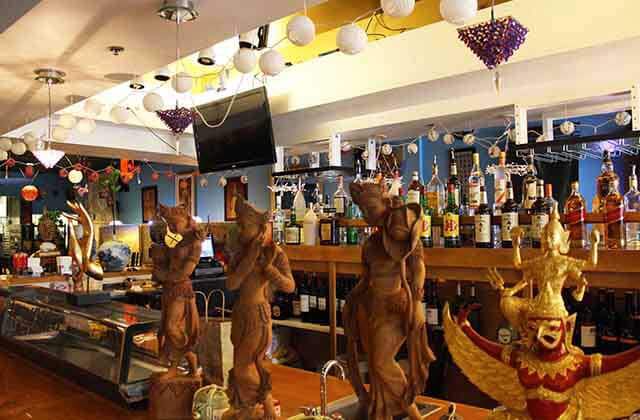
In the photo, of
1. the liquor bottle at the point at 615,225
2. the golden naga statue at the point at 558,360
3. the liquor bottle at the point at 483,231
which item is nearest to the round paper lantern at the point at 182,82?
the liquor bottle at the point at 483,231

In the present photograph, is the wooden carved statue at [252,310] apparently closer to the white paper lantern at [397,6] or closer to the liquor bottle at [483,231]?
the white paper lantern at [397,6]

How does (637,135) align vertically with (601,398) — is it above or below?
above

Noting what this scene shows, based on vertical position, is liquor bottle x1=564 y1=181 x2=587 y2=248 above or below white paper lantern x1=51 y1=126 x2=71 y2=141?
below

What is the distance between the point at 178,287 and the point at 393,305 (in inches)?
25.6

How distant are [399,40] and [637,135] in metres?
1.68

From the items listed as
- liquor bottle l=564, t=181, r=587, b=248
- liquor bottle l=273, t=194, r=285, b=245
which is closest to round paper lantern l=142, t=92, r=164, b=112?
liquor bottle l=273, t=194, r=285, b=245

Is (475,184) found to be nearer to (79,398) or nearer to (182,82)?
(182,82)

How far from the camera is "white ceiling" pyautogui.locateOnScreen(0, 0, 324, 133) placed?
213 cm

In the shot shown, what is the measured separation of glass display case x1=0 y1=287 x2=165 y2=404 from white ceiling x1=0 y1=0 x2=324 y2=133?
120 centimetres

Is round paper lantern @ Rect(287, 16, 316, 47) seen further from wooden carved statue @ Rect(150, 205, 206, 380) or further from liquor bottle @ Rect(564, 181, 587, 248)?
liquor bottle @ Rect(564, 181, 587, 248)

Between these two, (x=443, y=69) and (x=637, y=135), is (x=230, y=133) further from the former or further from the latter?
(x=637, y=135)

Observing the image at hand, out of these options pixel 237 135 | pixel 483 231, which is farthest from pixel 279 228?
pixel 483 231

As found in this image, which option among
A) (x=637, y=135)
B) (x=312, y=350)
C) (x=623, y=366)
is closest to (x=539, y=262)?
(x=623, y=366)

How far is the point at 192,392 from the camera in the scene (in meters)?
1.38
